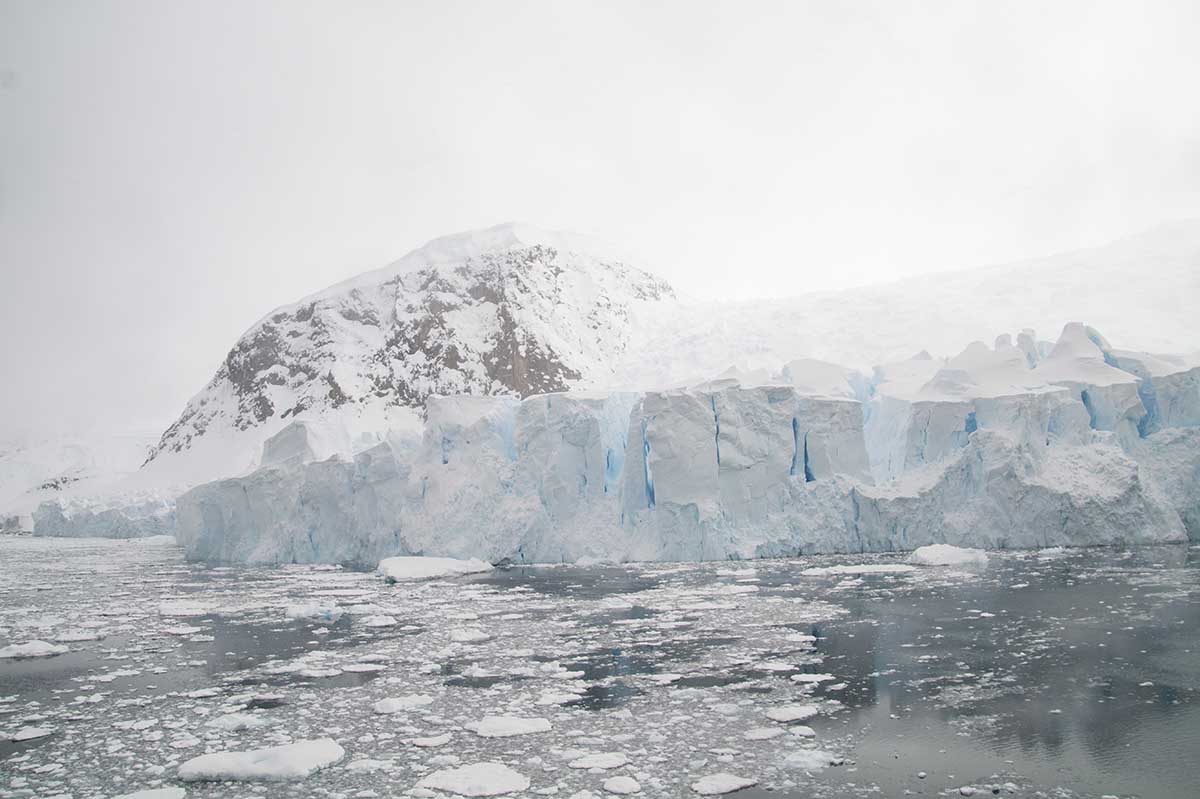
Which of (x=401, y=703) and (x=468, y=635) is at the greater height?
(x=401, y=703)

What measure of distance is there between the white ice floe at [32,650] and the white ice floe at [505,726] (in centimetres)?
698

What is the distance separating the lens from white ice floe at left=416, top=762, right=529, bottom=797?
5586 mm

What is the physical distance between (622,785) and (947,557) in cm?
1381

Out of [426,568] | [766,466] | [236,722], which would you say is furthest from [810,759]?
[766,466]

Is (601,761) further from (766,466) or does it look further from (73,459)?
(73,459)

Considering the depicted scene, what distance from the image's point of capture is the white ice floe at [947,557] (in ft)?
56.0

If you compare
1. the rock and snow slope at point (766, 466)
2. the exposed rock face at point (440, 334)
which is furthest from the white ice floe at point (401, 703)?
the exposed rock face at point (440, 334)

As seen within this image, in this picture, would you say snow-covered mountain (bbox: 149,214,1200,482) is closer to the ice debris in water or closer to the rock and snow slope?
the rock and snow slope

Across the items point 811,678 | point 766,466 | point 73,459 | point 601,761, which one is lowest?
point 811,678

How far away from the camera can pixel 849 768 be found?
588 cm

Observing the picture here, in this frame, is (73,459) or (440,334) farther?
(73,459)

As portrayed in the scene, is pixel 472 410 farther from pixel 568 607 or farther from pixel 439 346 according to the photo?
pixel 439 346

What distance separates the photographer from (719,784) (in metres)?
5.60

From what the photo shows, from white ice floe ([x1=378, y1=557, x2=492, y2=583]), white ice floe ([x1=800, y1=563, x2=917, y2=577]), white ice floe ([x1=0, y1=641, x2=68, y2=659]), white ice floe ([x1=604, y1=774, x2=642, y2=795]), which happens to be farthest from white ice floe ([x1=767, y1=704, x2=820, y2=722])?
white ice floe ([x1=378, y1=557, x2=492, y2=583])
